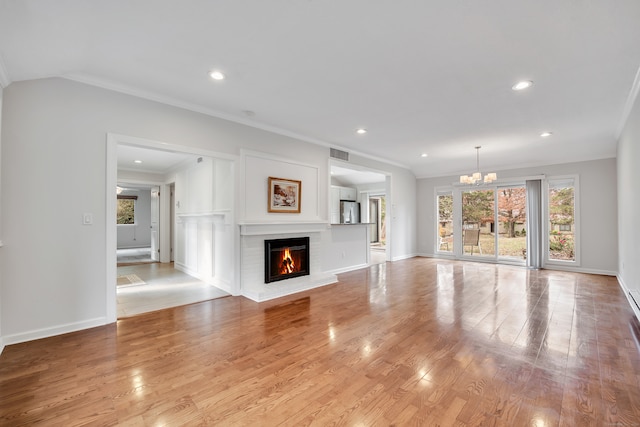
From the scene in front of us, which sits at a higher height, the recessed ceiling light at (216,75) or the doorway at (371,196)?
the recessed ceiling light at (216,75)

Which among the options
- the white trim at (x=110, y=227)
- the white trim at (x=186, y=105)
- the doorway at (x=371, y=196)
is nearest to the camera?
the white trim at (x=186, y=105)

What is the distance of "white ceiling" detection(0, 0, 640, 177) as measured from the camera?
2015mm

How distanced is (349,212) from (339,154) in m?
4.98

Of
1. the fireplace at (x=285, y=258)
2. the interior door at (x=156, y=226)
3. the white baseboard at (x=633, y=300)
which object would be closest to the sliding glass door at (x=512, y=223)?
the white baseboard at (x=633, y=300)

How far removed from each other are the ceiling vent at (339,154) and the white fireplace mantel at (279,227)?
1.40 m

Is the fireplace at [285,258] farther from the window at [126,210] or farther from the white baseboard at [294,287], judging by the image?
the window at [126,210]

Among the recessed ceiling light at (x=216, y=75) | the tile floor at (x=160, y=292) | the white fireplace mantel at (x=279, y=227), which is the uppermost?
the recessed ceiling light at (x=216, y=75)

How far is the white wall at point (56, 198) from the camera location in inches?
105

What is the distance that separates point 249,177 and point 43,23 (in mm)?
2677

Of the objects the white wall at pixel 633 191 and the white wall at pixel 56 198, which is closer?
the white wall at pixel 56 198

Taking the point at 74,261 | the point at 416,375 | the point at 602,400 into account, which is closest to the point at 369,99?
the point at 416,375

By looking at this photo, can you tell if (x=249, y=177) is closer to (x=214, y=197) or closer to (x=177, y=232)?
(x=214, y=197)

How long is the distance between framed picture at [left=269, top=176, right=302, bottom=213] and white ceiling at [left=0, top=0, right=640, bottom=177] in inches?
39.0

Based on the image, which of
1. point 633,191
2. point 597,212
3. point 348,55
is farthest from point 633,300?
point 348,55
